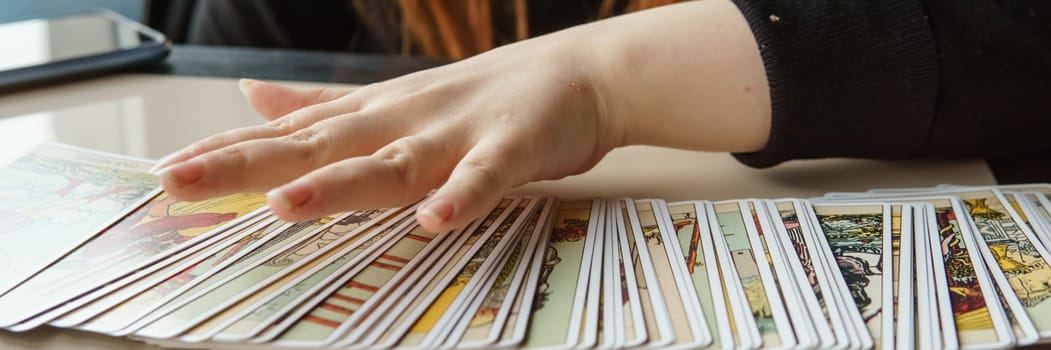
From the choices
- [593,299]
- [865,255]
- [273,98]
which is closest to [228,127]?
[273,98]

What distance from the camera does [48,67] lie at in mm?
940

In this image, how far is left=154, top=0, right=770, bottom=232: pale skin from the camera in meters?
0.56

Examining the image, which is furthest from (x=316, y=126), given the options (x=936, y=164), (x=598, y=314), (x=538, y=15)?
(x=538, y=15)

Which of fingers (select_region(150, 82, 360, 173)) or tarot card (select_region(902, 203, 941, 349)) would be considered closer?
tarot card (select_region(902, 203, 941, 349))

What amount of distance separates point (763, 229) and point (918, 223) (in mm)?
107

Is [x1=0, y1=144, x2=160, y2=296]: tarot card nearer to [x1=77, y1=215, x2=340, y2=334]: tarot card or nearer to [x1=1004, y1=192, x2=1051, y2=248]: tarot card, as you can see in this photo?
[x1=77, y1=215, x2=340, y2=334]: tarot card

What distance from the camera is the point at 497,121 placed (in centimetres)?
64

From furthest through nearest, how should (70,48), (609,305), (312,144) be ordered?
1. (70,48)
2. (312,144)
3. (609,305)

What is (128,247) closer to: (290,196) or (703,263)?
(290,196)

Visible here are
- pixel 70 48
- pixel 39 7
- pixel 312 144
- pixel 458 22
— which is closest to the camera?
pixel 312 144

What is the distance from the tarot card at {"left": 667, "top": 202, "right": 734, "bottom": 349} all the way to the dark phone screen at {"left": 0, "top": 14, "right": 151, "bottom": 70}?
2.30 feet

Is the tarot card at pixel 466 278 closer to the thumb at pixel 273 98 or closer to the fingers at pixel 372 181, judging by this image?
the fingers at pixel 372 181

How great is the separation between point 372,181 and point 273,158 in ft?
0.24

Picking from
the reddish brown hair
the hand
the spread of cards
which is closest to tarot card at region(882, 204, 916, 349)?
the spread of cards
